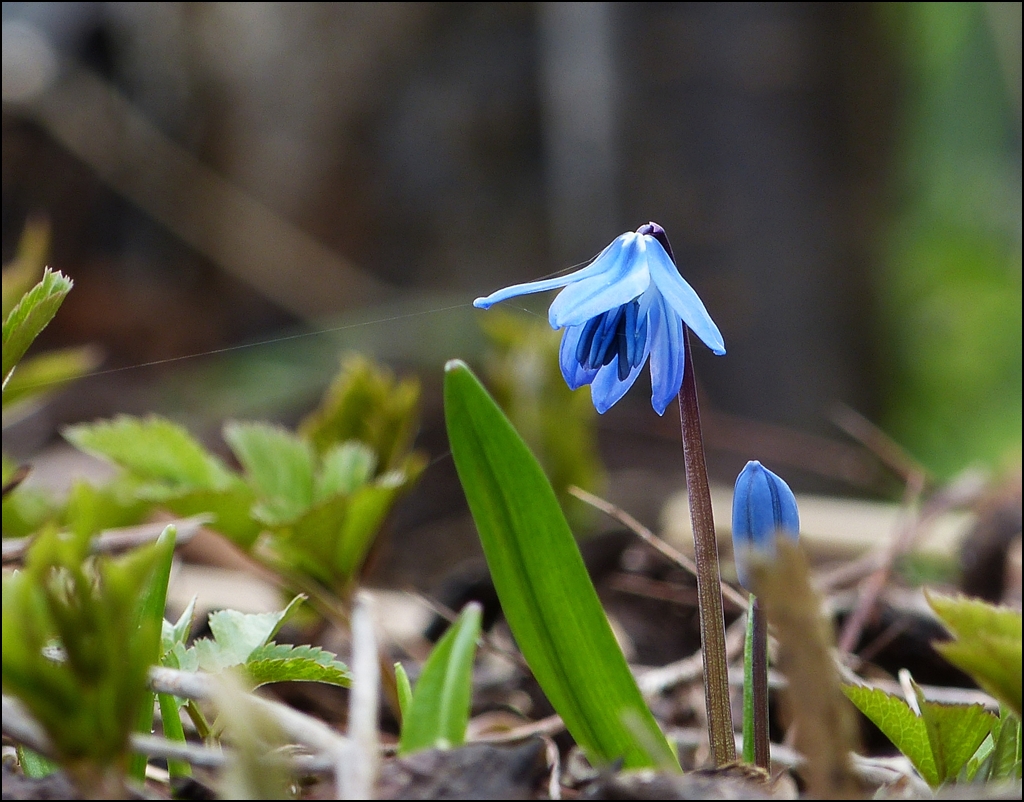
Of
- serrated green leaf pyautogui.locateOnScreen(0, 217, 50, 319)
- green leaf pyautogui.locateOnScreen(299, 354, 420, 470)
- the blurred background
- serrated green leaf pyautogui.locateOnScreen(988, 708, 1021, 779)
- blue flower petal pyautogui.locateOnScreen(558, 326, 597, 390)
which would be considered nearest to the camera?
serrated green leaf pyautogui.locateOnScreen(988, 708, 1021, 779)

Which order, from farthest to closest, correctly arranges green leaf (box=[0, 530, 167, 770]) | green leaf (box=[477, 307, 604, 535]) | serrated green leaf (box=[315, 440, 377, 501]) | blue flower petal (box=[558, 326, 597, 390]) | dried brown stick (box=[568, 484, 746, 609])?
green leaf (box=[477, 307, 604, 535]) → serrated green leaf (box=[315, 440, 377, 501]) → dried brown stick (box=[568, 484, 746, 609]) → blue flower petal (box=[558, 326, 597, 390]) → green leaf (box=[0, 530, 167, 770])

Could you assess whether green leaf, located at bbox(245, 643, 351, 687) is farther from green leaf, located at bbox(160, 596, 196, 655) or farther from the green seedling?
the green seedling

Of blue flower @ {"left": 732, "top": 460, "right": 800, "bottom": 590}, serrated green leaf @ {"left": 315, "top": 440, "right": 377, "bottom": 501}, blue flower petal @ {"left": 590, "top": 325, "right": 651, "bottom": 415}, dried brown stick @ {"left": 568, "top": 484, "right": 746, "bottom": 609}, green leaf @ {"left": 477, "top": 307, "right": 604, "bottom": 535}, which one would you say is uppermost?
green leaf @ {"left": 477, "top": 307, "right": 604, "bottom": 535}

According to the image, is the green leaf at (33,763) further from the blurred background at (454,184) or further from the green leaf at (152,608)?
the blurred background at (454,184)

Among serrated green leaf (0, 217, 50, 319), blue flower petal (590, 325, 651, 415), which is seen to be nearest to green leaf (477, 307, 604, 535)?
serrated green leaf (0, 217, 50, 319)

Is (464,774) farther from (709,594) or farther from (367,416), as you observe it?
(367,416)

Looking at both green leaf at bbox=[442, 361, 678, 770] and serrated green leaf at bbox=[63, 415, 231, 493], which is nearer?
green leaf at bbox=[442, 361, 678, 770]

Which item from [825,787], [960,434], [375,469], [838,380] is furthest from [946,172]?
[825,787]
